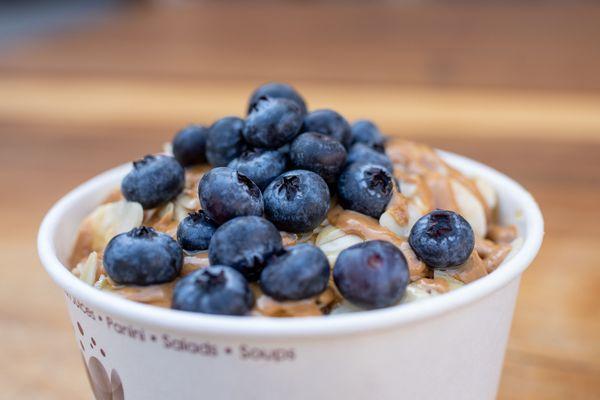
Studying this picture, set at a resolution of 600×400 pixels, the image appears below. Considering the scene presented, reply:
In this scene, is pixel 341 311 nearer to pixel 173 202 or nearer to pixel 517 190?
pixel 173 202

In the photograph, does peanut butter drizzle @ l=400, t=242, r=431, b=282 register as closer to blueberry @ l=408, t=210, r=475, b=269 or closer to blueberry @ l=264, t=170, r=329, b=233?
blueberry @ l=408, t=210, r=475, b=269

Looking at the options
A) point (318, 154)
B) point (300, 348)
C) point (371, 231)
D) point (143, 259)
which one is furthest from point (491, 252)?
point (143, 259)

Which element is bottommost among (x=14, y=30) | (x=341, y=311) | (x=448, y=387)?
(x=14, y=30)

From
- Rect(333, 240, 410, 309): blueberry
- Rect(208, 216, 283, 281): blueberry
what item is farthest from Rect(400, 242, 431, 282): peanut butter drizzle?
Rect(208, 216, 283, 281): blueberry

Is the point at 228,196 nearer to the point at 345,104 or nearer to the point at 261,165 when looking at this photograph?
the point at 261,165

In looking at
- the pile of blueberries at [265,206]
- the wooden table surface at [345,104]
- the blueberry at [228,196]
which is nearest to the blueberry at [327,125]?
the pile of blueberries at [265,206]

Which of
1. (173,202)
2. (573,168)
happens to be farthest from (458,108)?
(173,202)

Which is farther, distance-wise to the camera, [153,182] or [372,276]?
[153,182]
